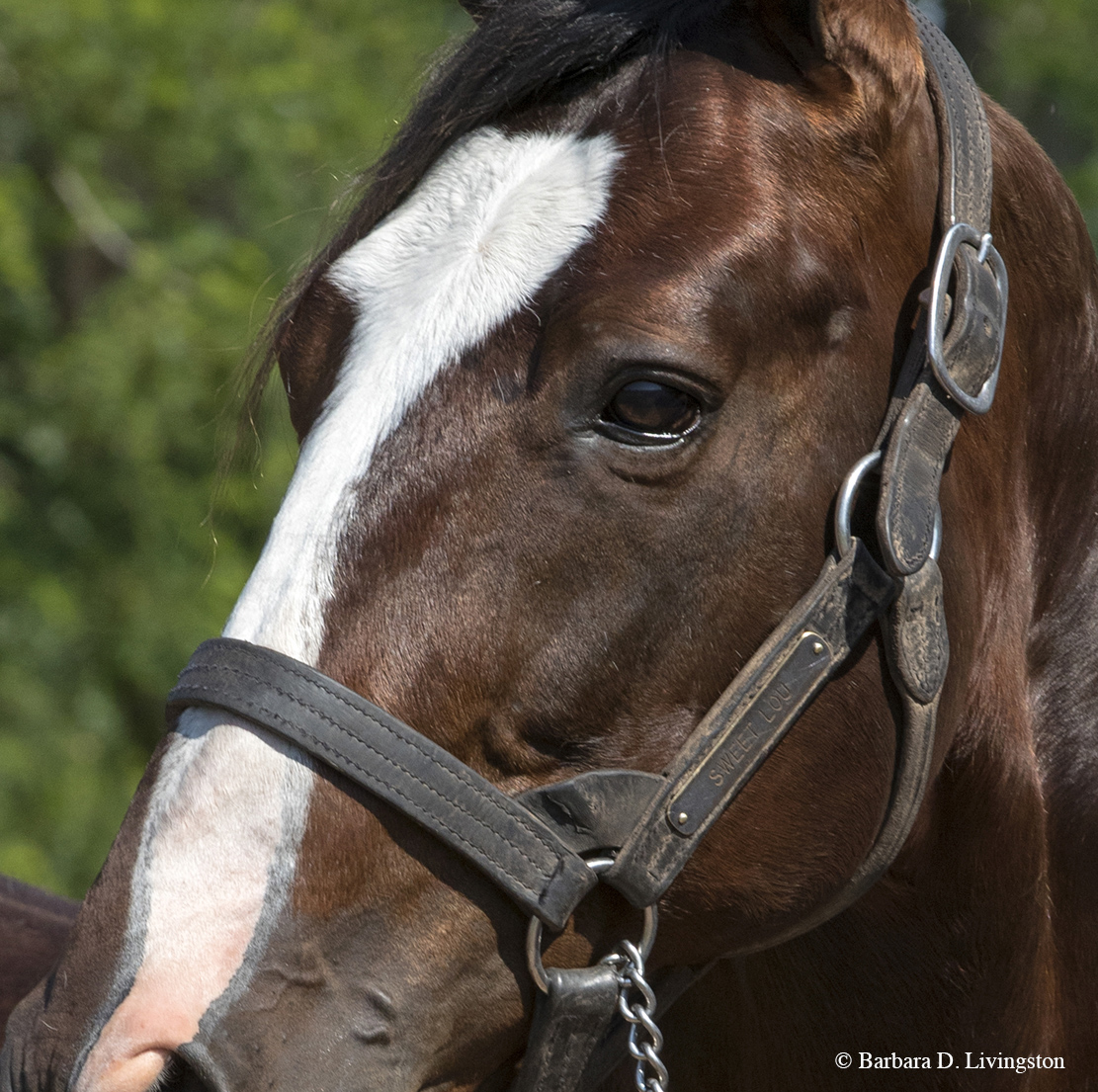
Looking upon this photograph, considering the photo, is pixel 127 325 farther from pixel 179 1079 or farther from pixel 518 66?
pixel 179 1079

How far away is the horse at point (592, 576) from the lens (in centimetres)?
129

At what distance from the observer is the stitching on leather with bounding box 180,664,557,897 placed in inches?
50.7

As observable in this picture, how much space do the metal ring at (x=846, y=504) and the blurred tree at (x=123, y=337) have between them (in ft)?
14.1

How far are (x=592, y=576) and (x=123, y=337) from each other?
4.92 m

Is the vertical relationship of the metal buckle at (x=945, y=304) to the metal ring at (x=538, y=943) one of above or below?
above

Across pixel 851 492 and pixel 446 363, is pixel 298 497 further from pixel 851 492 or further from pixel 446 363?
pixel 851 492

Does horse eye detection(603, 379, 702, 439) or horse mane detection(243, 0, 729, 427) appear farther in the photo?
horse mane detection(243, 0, 729, 427)

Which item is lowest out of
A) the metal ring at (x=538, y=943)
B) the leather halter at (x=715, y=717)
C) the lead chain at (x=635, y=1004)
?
the lead chain at (x=635, y=1004)

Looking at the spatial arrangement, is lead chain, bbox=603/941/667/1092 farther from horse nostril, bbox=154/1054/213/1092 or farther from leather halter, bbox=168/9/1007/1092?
horse nostril, bbox=154/1054/213/1092

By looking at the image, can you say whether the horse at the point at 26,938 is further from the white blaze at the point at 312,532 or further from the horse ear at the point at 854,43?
the horse ear at the point at 854,43

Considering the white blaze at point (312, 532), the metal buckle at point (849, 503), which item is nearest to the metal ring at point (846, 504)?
the metal buckle at point (849, 503)

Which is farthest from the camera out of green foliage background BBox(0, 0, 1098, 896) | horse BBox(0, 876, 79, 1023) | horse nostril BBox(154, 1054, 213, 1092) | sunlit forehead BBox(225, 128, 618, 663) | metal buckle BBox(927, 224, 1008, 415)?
green foliage background BBox(0, 0, 1098, 896)

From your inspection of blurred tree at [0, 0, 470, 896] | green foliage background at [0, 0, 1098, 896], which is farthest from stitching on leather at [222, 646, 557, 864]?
green foliage background at [0, 0, 1098, 896]

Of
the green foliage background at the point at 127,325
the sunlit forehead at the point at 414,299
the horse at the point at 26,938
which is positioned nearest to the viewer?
the sunlit forehead at the point at 414,299
